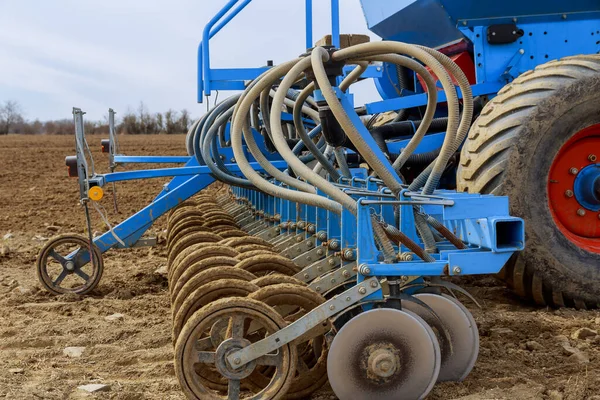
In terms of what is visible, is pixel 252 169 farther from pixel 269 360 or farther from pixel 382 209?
pixel 269 360

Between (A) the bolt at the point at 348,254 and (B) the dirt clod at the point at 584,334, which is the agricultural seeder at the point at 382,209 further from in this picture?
(B) the dirt clod at the point at 584,334

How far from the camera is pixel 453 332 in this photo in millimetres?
3076

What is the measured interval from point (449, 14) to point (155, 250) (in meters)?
3.81

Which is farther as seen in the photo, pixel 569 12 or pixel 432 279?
pixel 569 12

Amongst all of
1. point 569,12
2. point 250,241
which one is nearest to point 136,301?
point 250,241

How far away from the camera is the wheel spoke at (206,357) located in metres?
2.79

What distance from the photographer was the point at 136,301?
16.9 ft

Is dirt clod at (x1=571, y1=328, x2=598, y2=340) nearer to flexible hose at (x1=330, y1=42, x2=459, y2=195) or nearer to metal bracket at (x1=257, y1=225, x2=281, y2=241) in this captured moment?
flexible hose at (x1=330, y1=42, x2=459, y2=195)

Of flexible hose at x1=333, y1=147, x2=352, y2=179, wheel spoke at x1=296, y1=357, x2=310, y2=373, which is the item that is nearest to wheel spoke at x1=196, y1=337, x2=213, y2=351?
wheel spoke at x1=296, y1=357, x2=310, y2=373

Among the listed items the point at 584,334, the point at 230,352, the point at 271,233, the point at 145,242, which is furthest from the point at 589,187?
the point at 145,242

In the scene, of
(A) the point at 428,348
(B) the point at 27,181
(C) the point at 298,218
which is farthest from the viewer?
(B) the point at 27,181

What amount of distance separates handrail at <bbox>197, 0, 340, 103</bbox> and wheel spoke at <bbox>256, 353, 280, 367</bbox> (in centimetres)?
307

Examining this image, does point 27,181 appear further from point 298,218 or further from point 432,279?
point 432,279

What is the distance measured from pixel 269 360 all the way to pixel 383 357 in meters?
0.44
